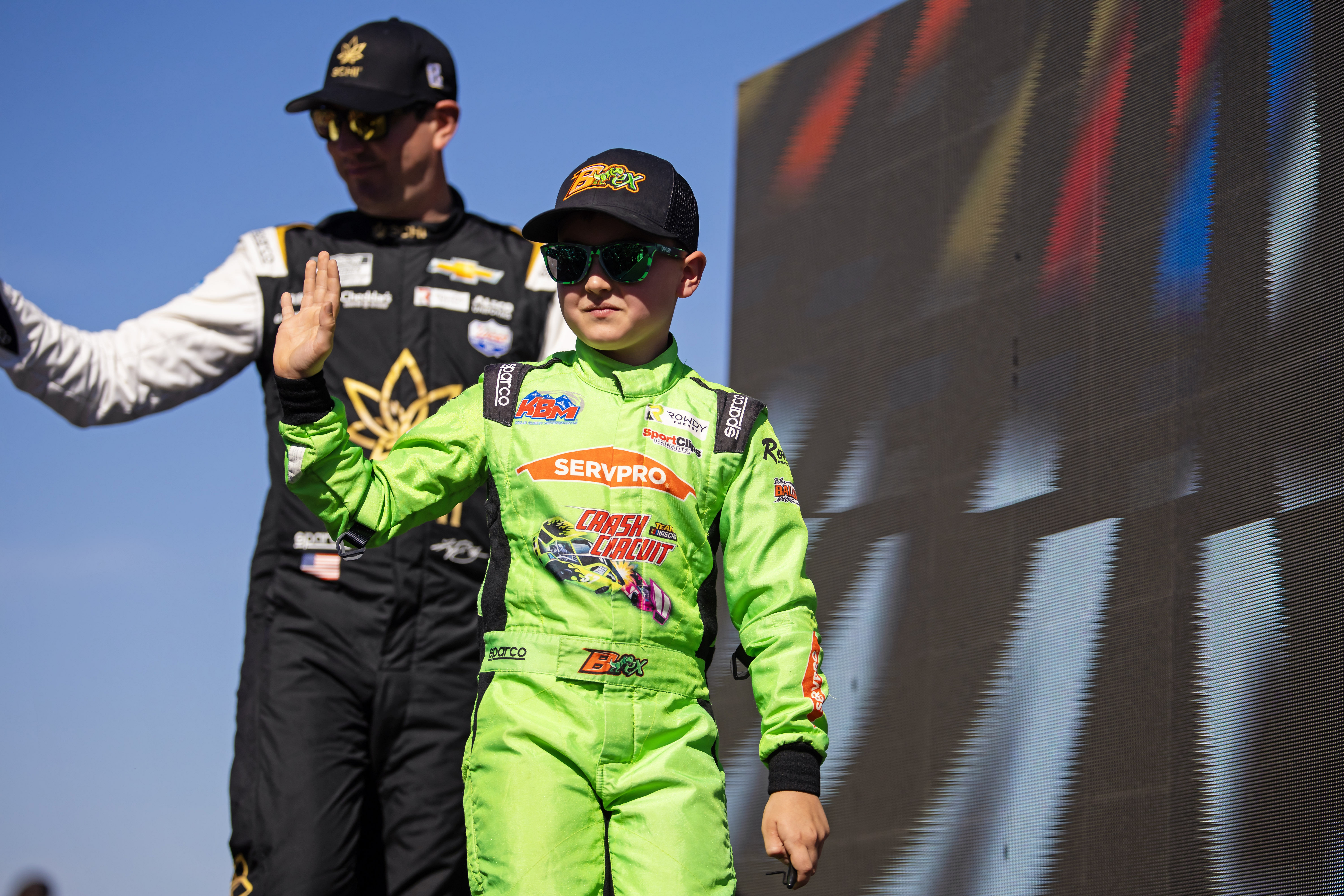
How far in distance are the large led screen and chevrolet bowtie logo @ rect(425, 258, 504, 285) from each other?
1.64 m

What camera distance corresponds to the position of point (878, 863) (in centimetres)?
491

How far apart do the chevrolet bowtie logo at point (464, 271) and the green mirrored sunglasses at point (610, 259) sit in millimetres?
1171

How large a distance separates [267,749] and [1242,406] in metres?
2.54

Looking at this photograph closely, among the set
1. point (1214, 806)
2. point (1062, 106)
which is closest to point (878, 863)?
point (1214, 806)

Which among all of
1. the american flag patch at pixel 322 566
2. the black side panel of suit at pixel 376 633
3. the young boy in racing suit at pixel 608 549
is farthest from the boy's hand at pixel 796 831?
the american flag patch at pixel 322 566

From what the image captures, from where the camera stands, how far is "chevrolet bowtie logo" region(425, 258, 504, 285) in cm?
414

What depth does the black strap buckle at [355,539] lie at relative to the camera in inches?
109

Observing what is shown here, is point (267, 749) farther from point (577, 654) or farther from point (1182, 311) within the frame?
point (1182, 311)

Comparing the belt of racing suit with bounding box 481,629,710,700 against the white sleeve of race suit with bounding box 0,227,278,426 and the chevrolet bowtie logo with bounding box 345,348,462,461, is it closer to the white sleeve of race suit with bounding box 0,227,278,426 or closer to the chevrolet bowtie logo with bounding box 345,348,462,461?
the chevrolet bowtie logo with bounding box 345,348,462,461

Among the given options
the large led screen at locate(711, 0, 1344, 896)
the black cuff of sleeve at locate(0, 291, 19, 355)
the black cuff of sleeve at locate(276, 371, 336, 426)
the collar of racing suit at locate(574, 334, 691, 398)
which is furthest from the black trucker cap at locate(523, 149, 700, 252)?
the large led screen at locate(711, 0, 1344, 896)

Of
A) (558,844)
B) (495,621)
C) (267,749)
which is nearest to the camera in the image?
(558,844)

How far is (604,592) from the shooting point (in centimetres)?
280

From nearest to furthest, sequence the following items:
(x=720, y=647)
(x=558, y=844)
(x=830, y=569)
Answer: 1. (x=558, y=844)
2. (x=830, y=569)
3. (x=720, y=647)

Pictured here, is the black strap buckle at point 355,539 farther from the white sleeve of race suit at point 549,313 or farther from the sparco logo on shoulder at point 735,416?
the white sleeve of race suit at point 549,313
